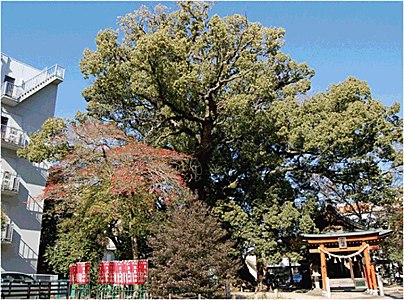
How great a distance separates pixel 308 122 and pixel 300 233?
5.29 meters

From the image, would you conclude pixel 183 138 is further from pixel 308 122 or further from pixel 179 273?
pixel 179 273

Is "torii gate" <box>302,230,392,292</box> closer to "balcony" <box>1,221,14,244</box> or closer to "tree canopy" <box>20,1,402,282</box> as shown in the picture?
"tree canopy" <box>20,1,402,282</box>

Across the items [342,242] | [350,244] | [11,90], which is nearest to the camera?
[342,242]

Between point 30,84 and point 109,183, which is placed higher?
point 30,84

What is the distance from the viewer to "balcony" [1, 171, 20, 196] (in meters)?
16.8

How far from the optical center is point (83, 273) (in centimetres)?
1181

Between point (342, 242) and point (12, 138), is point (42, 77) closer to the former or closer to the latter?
point (12, 138)

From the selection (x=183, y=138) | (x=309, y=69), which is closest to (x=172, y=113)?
(x=183, y=138)

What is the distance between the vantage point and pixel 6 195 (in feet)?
56.7

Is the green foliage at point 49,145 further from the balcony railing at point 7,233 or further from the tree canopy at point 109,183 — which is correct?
the balcony railing at point 7,233

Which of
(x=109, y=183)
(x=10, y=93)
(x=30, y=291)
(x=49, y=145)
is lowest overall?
(x=30, y=291)

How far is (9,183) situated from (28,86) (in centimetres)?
605

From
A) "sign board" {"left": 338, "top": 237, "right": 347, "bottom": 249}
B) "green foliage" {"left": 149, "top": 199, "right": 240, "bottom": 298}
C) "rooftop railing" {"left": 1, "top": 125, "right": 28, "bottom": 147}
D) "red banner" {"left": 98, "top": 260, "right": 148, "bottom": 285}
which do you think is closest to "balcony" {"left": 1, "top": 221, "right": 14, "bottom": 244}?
"rooftop railing" {"left": 1, "top": 125, "right": 28, "bottom": 147}

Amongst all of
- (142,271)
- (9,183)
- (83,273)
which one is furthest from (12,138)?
(142,271)
